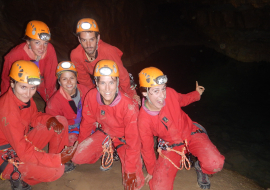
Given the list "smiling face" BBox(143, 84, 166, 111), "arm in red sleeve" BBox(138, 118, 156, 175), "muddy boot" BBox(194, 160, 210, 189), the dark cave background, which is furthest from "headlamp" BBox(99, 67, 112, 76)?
the dark cave background

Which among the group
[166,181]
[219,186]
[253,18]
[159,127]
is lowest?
[219,186]

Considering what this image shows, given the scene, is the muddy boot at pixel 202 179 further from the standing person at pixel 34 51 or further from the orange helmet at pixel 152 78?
the standing person at pixel 34 51

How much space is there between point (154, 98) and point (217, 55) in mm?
18984

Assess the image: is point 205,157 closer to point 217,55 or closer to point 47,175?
point 47,175

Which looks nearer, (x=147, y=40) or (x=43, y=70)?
(x=43, y=70)

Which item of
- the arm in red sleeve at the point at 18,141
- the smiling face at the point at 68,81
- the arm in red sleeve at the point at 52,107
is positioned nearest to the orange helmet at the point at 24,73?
the arm in red sleeve at the point at 18,141

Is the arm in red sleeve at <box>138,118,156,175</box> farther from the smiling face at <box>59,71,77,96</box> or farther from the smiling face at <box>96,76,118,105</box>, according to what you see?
the smiling face at <box>59,71,77,96</box>

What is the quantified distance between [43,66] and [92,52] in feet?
3.30

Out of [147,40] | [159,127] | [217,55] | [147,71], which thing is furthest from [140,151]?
[217,55]

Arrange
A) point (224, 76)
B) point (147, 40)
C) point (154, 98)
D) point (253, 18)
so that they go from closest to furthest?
point (154, 98) → point (224, 76) → point (253, 18) → point (147, 40)

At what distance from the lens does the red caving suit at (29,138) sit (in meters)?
2.30

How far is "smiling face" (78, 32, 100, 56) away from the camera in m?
3.39

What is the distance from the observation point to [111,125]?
3033 millimetres

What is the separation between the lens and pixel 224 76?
39.3 feet
